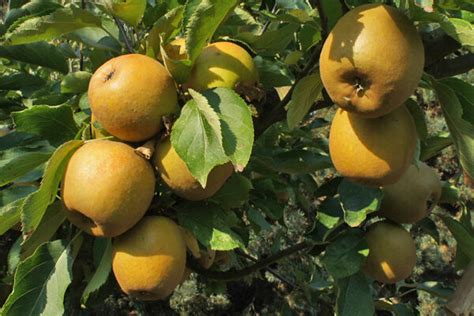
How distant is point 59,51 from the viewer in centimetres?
143

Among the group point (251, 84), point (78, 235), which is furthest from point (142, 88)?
point (78, 235)

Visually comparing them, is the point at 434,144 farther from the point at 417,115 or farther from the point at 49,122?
the point at 49,122

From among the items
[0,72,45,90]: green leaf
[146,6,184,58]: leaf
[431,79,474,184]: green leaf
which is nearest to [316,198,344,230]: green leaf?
[431,79,474,184]: green leaf

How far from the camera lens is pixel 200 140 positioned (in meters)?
0.92

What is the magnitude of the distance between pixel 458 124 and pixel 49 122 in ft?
2.43

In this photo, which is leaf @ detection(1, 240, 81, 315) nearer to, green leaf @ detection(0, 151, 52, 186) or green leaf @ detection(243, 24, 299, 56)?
green leaf @ detection(0, 151, 52, 186)

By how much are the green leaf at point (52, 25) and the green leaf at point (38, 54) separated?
0.77ft

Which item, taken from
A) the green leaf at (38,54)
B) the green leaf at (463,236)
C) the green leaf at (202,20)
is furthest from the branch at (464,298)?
the green leaf at (38,54)

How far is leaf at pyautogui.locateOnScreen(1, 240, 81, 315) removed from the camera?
1065 millimetres

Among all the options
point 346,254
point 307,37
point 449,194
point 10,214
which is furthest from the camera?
point 449,194

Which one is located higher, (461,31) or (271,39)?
(461,31)

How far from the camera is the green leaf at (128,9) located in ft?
3.50

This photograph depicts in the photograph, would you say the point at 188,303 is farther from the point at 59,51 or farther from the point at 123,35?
the point at 123,35

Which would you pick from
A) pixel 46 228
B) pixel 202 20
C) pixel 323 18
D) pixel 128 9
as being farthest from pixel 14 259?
pixel 323 18
